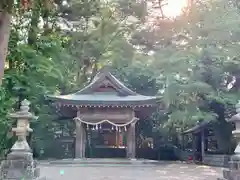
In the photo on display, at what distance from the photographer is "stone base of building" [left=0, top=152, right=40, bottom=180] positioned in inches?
342

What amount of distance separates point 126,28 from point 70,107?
29.7 ft

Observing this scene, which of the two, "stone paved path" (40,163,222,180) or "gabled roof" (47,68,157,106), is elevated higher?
"gabled roof" (47,68,157,106)

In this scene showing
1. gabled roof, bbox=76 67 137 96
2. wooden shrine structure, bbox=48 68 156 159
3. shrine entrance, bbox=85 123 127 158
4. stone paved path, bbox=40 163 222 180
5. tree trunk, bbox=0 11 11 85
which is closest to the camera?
tree trunk, bbox=0 11 11 85

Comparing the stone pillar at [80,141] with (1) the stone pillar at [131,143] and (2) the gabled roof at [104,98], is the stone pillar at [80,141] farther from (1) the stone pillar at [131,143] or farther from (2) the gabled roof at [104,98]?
(1) the stone pillar at [131,143]

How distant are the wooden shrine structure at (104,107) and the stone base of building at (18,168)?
907 cm

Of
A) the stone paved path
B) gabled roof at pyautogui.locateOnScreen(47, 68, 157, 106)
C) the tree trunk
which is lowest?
the stone paved path

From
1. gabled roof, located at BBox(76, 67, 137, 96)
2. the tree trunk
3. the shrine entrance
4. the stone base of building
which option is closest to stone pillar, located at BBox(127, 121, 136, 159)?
gabled roof, located at BBox(76, 67, 137, 96)

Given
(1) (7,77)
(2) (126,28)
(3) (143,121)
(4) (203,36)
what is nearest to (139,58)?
(2) (126,28)

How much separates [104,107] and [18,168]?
10.1 metres

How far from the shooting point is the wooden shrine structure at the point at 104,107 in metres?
18.1

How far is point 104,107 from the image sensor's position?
61.1ft

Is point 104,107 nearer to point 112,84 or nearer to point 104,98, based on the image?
point 104,98

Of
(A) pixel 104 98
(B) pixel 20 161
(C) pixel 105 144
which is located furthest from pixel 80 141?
(B) pixel 20 161

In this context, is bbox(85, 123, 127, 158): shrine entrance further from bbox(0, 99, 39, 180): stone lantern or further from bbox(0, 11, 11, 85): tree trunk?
bbox(0, 11, 11, 85): tree trunk
